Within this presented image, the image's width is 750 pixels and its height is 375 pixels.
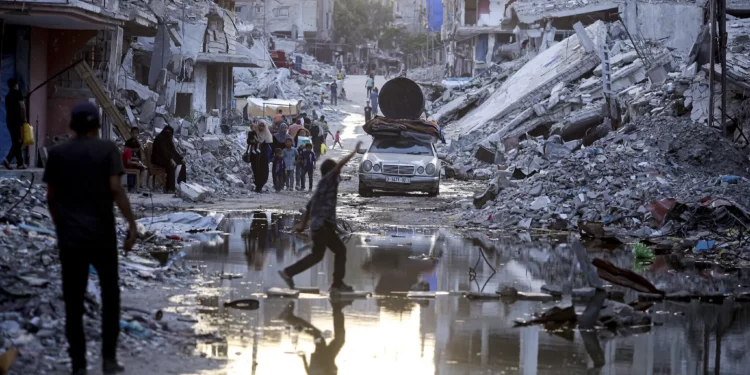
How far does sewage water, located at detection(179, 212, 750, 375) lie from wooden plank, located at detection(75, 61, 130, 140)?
10371mm

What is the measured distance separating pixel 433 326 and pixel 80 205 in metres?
3.48

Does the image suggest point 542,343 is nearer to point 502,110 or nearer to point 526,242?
point 526,242

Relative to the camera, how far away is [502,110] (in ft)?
141

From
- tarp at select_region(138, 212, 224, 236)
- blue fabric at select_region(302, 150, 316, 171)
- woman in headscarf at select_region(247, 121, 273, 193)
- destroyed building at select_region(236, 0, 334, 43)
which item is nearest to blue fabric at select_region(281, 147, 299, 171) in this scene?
blue fabric at select_region(302, 150, 316, 171)

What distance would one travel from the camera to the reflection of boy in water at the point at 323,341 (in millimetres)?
7094

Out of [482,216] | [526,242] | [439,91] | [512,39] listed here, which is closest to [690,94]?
[482,216]

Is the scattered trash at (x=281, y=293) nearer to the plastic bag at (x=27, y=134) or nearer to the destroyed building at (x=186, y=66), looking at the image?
the plastic bag at (x=27, y=134)

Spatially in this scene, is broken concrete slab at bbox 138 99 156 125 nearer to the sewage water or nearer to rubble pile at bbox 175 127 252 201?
rubble pile at bbox 175 127 252 201

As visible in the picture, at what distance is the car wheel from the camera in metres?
24.3

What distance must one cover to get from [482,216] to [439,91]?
47166mm

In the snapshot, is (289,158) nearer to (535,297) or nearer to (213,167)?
(213,167)

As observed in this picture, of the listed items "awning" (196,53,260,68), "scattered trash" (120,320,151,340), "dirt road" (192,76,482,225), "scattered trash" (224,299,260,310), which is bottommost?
"dirt road" (192,76,482,225)

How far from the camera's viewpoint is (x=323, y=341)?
798cm

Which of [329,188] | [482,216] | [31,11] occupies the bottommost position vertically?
[482,216]
